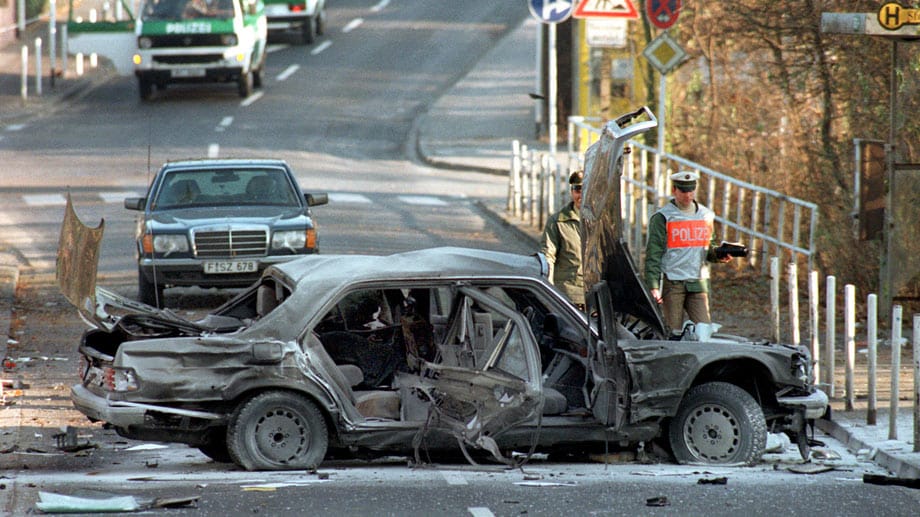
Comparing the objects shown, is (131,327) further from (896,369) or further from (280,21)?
(280,21)

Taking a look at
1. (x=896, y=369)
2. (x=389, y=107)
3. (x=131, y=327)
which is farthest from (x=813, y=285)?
(x=389, y=107)

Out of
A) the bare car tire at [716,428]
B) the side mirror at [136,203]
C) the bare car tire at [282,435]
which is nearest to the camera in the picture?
the bare car tire at [282,435]

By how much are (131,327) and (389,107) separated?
2767 cm

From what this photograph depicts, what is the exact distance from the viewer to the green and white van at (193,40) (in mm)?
34250

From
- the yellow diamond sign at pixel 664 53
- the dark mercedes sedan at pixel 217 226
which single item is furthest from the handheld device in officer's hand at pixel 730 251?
the yellow diamond sign at pixel 664 53

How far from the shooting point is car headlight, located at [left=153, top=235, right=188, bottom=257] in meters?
16.2

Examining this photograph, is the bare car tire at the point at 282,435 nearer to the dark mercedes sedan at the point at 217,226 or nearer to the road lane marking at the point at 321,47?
the dark mercedes sedan at the point at 217,226

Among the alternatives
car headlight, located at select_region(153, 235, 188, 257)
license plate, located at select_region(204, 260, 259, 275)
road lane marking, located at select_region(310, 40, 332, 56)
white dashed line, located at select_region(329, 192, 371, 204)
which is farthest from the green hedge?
license plate, located at select_region(204, 260, 259, 275)

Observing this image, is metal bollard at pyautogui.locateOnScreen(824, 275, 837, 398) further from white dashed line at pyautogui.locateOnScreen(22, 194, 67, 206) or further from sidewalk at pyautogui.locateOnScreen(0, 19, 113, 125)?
sidewalk at pyautogui.locateOnScreen(0, 19, 113, 125)

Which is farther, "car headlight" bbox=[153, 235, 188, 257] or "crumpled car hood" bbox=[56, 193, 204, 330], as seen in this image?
"car headlight" bbox=[153, 235, 188, 257]

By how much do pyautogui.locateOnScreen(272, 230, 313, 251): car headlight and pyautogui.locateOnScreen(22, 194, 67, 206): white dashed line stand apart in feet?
29.2

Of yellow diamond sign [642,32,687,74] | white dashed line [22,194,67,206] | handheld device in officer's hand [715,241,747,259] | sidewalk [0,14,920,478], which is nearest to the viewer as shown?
handheld device in officer's hand [715,241,747,259]

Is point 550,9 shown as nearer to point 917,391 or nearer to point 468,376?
point 917,391

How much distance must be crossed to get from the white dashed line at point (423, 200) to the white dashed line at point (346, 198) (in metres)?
0.64
